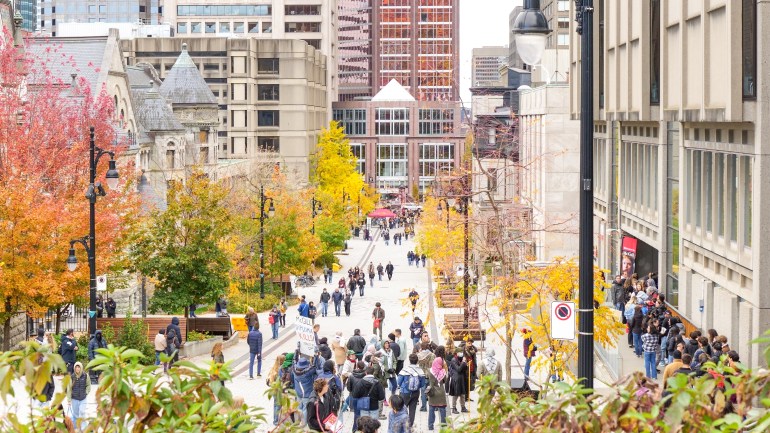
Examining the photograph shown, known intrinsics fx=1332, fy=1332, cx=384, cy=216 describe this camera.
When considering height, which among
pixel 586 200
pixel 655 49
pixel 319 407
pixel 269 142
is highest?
pixel 655 49

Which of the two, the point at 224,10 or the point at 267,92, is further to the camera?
the point at 224,10

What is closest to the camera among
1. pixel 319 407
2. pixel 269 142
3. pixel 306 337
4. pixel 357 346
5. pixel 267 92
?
pixel 319 407

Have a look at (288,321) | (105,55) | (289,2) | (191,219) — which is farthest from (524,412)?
(289,2)

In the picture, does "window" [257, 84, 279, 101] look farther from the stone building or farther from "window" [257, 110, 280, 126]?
the stone building

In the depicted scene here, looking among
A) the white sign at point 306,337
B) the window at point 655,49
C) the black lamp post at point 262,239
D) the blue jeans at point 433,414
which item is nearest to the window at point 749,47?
the blue jeans at point 433,414

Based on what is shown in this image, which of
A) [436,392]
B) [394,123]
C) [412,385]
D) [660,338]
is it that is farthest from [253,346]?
[394,123]

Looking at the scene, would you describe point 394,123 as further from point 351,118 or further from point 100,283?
point 100,283

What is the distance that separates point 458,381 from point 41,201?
1551cm

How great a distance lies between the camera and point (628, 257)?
44.3 meters

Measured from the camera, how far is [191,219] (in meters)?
42.5

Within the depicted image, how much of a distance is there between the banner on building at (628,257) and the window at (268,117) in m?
84.8

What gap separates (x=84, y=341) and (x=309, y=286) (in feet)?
123

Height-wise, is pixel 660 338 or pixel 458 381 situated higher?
pixel 660 338

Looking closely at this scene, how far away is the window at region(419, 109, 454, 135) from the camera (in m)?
→ 170
